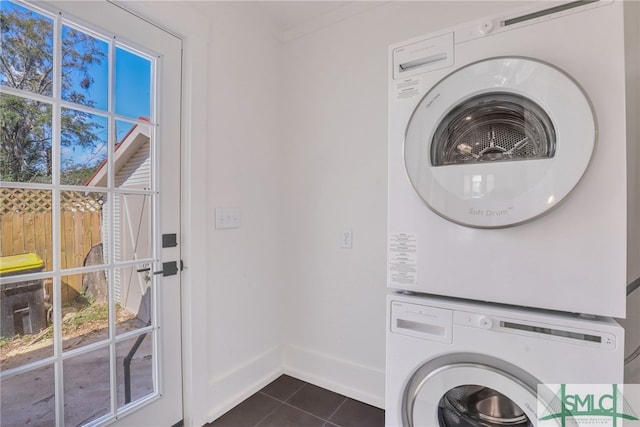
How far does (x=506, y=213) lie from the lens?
88cm

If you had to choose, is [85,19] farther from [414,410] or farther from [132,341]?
[414,410]

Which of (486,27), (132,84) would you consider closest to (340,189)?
(486,27)

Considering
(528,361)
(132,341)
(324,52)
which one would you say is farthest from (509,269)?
(324,52)

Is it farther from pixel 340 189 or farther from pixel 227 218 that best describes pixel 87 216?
pixel 340 189

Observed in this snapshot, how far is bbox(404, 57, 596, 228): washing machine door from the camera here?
2.70 feet

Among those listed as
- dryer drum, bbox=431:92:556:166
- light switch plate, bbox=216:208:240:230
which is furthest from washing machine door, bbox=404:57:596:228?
light switch plate, bbox=216:208:240:230

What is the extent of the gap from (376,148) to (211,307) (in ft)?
4.23

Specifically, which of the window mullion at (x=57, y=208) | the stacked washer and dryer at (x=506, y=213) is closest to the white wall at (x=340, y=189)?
the stacked washer and dryer at (x=506, y=213)

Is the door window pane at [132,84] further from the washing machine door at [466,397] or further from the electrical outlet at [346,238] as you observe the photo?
the washing machine door at [466,397]

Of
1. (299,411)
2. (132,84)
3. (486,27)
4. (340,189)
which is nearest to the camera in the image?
(486,27)

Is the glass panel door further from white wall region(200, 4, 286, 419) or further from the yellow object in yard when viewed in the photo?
white wall region(200, 4, 286, 419)

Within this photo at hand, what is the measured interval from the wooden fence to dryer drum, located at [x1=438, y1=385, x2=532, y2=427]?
1.42 meters

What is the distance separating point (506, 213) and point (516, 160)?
165mm

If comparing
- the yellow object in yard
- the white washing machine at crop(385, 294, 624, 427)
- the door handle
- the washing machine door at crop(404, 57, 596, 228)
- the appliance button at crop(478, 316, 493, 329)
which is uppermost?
the washing machine door at crop(404, 57, 596, 228)
